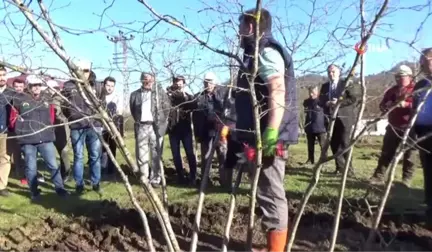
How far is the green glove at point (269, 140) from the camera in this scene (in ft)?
11.8

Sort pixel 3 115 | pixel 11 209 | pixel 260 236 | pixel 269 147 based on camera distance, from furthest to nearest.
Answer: pixel 3 115 → pixel 11 209 → pixel 260 236 → pixel 269 147

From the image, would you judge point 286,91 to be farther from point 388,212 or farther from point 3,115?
point 3,115

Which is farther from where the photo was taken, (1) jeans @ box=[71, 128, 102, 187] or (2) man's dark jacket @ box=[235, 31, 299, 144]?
(1) jeans @ box=[71, 128, 102, 187]

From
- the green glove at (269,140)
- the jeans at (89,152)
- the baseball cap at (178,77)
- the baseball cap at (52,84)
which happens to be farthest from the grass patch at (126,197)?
the baseball cap at (52,84)

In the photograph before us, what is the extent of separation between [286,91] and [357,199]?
3.21 metres

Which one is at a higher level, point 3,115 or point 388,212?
point 3,115

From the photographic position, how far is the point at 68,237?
5.89 metres

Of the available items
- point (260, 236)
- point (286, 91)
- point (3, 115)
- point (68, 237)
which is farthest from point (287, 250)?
point (3, 115)

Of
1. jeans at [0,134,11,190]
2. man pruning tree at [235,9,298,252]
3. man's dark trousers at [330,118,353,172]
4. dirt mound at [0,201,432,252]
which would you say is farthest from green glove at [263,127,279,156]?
jeans at [0,134,11,190]

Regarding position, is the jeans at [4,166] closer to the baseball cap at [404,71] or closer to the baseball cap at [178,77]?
the baseball cap at [178,77]

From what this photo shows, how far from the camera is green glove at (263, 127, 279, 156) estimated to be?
3584mm

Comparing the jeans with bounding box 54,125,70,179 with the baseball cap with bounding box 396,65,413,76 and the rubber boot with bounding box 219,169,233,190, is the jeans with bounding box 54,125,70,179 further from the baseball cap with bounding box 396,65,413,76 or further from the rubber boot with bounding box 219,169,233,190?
the baseball cap with bounding box 396,65,413,76

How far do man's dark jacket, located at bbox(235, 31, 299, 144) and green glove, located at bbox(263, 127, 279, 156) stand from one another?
0.10 metres

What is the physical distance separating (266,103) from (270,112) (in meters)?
0.09
